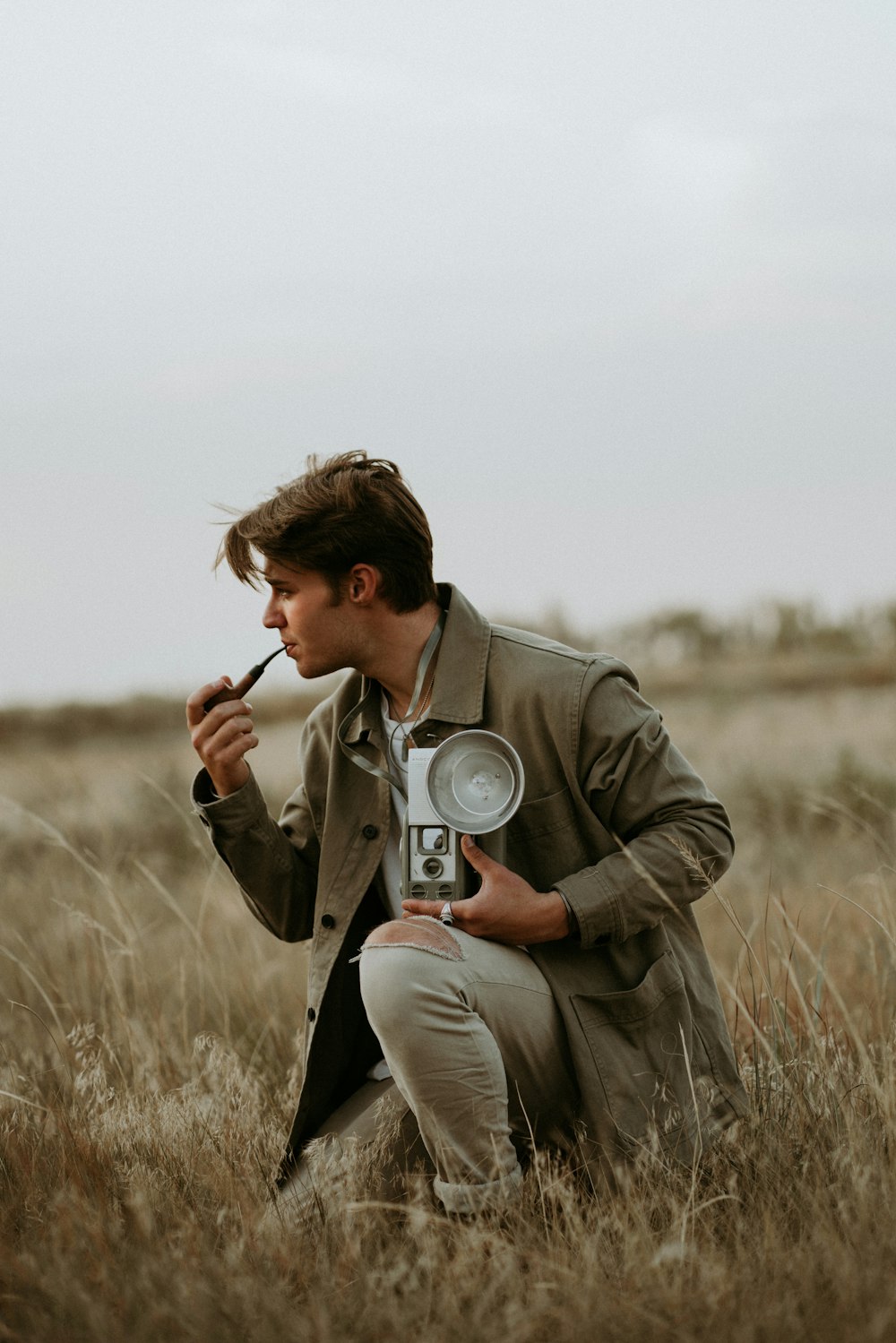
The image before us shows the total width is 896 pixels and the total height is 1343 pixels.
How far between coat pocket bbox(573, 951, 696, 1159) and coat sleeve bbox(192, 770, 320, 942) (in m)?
0.85

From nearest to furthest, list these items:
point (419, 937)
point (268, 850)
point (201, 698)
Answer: point (419, 937) < point (201, 698) < point (268, 850)

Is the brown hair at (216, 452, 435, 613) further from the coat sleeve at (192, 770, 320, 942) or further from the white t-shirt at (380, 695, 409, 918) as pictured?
the coat sleeve at (192, 770, 320, 942)

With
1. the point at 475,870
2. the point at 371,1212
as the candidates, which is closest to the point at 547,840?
the point at 475,870

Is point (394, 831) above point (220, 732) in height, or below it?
below

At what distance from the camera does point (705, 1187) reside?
8.66ft

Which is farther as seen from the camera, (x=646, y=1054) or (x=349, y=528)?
(x=349, y=528)

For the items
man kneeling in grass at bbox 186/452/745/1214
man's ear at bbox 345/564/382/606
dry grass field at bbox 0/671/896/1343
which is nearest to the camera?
dry grass field at bbox 0/671/896/1343

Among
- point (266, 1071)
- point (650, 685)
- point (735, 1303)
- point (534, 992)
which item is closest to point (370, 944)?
point (534, 992)

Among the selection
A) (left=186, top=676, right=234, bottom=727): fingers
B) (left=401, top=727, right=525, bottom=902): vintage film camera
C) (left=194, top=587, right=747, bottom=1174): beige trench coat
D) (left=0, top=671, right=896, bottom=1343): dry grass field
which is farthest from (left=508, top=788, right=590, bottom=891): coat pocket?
(left=186, top=676, right=234, bottom=727): fingers

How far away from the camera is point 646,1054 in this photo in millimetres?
2834

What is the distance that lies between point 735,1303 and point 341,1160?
93 centimetres

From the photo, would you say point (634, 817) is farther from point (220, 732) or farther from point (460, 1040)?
point (220, 732)

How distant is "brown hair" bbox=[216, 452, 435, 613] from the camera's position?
3.07m

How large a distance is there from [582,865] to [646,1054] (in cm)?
42
